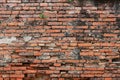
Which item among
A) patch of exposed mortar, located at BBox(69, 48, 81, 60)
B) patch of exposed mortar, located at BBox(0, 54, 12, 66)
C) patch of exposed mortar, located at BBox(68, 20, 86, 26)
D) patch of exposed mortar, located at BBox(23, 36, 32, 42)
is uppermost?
patch of exposed mortar, located at BBox(68, 20, 86, 26)

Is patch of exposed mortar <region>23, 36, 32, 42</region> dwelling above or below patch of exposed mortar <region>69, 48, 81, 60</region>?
above

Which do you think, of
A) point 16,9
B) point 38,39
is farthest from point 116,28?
point 16,9

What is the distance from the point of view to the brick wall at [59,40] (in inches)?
184

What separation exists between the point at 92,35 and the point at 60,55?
2.25 ft

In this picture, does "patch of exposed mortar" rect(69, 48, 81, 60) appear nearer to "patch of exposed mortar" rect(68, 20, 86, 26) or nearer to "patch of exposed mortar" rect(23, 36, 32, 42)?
"patch of exposed mortar" rect(68, 20, 86, 26)

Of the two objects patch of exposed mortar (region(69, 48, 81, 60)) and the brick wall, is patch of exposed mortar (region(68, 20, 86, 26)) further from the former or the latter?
patch of exposed mortar (region(69, 48, 81, 60))

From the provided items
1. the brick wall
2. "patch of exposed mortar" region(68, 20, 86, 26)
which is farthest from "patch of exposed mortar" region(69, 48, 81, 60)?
"patch of exposed mortar" region(68, 20, 86, 26)

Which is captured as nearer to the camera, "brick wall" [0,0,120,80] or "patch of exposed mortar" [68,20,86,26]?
"brick wall" [0,0,120,80]

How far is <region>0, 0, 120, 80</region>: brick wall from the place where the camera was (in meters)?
4.68

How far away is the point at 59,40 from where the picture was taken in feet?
15.5

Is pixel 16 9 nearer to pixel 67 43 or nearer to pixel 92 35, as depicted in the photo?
pixel 67 43

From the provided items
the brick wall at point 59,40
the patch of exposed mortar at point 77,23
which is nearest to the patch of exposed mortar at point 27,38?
the brick wall at point 59,40

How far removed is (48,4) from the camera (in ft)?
15.9

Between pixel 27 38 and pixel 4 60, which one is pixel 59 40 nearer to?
pixel 27 38
